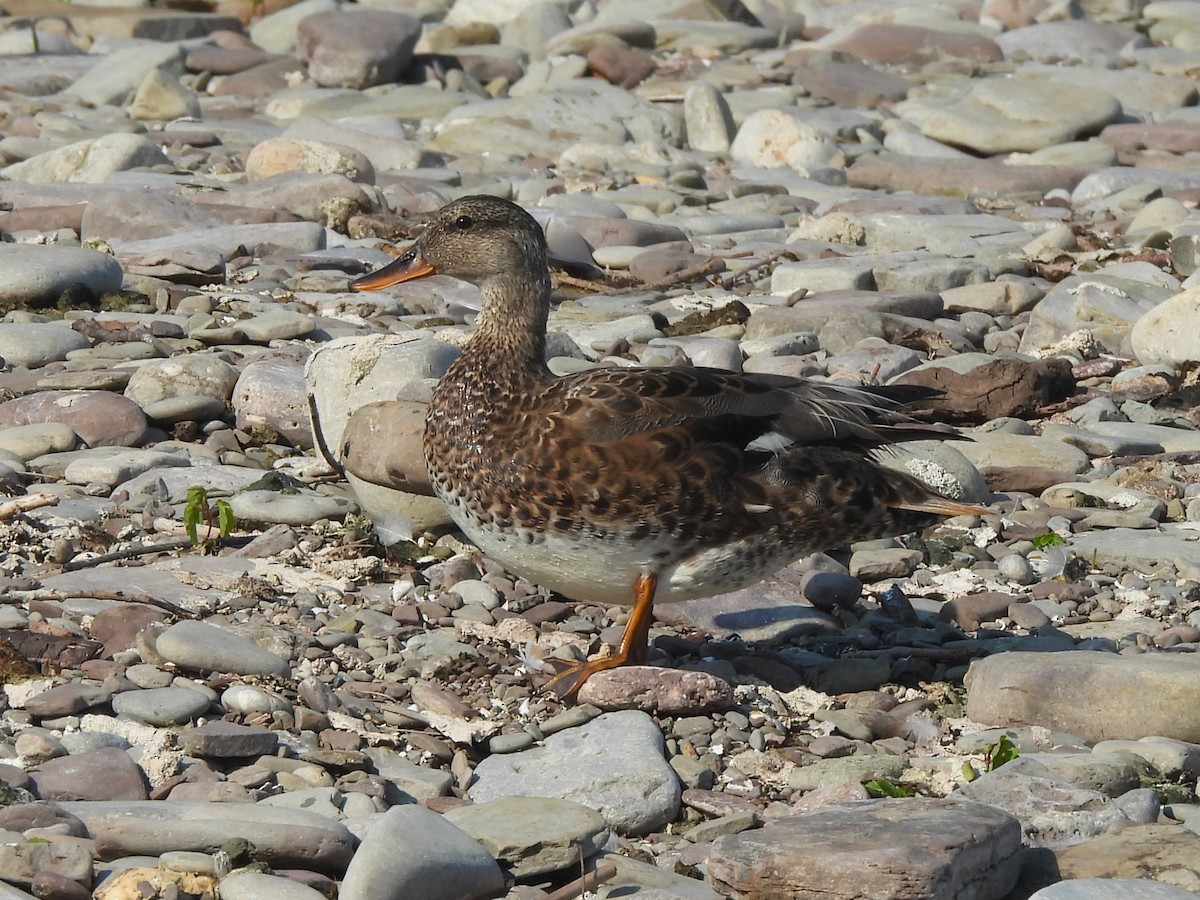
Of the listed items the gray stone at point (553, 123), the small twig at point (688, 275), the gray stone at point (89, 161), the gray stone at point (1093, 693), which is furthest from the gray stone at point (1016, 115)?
the gray stone at point (1093, 693)

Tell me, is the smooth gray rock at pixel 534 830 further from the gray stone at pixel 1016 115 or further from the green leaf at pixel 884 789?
the gray stone at pixel 1016 115

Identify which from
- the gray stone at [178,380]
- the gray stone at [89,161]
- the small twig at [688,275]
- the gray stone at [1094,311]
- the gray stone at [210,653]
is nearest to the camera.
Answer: the gray stone at [210,653]

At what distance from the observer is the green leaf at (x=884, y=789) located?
4742mm

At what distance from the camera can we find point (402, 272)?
6422mm

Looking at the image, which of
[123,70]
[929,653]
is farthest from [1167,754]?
[123,70]

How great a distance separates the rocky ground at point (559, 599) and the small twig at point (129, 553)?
0.09 feet

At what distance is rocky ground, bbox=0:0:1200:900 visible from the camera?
13.9 feet

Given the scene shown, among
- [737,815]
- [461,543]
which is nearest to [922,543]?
[461,543]

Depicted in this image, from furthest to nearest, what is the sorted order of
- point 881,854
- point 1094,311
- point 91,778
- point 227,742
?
point 1094,311 < point 227,742 < point 91,778 < point 881,854

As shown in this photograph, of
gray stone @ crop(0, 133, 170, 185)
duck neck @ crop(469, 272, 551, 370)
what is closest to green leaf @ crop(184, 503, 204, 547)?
duck neck @ crop(469, 272, 551, 370)

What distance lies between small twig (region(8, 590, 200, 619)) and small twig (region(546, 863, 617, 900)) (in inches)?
80.9

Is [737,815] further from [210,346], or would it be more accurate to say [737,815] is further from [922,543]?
[210,346]

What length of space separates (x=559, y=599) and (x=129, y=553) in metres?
1.59

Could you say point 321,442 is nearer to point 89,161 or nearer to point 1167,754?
point 1167,754
